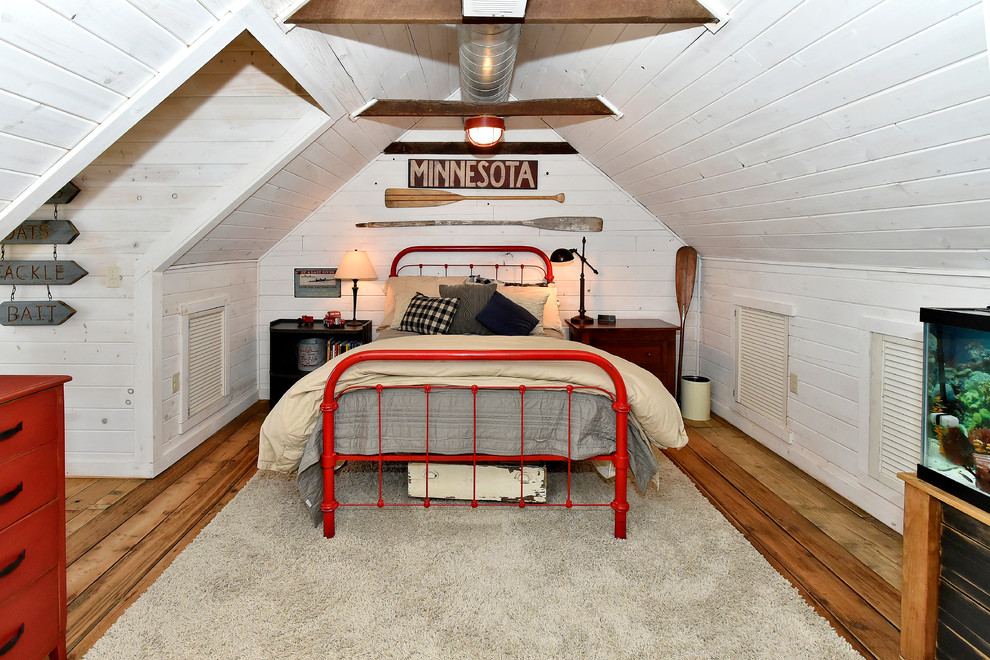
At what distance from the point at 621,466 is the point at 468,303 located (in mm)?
1895

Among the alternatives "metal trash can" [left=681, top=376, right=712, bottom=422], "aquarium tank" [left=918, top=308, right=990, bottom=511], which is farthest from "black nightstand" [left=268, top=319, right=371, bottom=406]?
"aquarium tank" [left=918, top=308, right=990, bottom=511]

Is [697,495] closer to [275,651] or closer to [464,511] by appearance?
[464,511]

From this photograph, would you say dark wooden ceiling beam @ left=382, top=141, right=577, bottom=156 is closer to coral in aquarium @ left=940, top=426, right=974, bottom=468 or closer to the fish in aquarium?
the fish in aquarium

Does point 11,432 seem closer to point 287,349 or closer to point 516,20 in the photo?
point 516,20

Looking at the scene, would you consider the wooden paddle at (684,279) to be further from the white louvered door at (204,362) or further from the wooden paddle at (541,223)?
the white louvered door at (204,362)

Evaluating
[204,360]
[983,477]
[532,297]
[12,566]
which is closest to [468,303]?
[532,297]

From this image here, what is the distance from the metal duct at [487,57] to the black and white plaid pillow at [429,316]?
4.38ft

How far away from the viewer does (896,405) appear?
2.59 meters

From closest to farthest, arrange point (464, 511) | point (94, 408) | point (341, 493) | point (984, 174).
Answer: point (984, 174)
point (464, 511)
point (341, 493)
point (94, 408)

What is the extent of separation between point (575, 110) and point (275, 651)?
2.80m

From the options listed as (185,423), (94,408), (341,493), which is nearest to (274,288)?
(185,423)

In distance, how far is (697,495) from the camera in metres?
2.95

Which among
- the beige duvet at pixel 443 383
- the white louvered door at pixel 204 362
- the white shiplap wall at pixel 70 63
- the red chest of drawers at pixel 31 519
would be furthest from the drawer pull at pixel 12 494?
the white louvered door at pixel 204 362

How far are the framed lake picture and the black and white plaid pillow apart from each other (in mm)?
978
